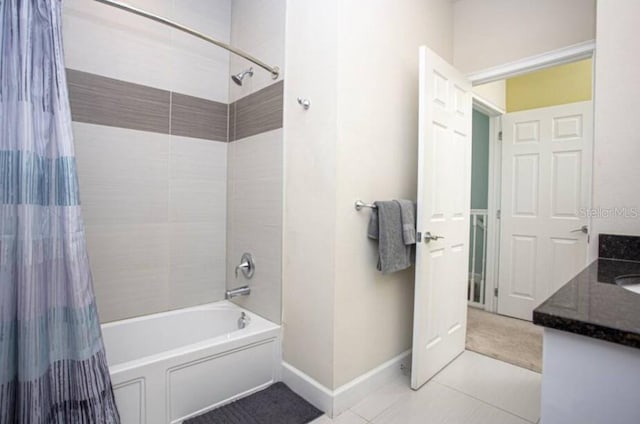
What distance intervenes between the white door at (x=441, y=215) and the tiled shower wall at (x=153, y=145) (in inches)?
33.7

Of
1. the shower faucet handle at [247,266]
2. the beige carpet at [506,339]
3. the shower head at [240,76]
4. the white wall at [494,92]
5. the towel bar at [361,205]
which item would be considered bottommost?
the beige carpet at [506,339]

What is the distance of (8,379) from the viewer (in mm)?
1146

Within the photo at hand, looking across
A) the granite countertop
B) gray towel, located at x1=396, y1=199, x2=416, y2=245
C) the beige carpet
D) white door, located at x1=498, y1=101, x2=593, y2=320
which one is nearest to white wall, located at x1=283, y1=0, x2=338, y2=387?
gray towel, located at x1=396, y1=199, x2=416, y2=245

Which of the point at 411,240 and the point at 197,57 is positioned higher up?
the point at 197,57

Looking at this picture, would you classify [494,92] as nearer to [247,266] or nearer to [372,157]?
[372,157]

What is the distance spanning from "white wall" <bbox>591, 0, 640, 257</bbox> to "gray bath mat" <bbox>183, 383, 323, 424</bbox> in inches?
61.0

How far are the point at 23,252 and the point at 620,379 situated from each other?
1738mm

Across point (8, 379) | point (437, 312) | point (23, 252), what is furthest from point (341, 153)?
point (8, 379)

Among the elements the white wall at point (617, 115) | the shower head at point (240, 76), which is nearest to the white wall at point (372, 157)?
the shower head at point (240, 76)

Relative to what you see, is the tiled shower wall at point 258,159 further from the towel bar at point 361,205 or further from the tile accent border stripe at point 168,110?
the towel bar at point 361,205

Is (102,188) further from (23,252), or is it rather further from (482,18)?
(482,18)

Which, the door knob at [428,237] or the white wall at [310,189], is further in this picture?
the door knob at [428,237]

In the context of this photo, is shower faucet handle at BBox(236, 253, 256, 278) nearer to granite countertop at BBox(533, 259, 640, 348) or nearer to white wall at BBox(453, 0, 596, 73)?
granite countertop at BBox(533, 259, 640, 348)

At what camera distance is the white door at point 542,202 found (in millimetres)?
2703
